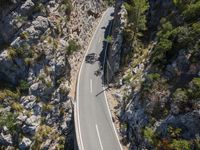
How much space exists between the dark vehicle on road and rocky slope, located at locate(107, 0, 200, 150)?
24.6ft

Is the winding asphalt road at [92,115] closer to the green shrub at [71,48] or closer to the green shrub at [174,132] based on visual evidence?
the green shrub at [71,48]

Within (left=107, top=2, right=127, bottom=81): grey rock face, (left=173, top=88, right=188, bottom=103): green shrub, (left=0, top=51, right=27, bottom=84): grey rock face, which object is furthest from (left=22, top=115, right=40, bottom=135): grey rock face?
(left=173, top=88, right=188, bottom=103): green shrub

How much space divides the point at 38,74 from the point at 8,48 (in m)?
6.58

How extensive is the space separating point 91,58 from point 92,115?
17.4m

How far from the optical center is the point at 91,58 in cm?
6512

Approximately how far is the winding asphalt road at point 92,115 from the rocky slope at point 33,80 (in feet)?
9.71

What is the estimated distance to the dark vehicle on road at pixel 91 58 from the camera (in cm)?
6426

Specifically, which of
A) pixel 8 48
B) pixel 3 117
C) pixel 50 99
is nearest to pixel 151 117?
pixel 50 99

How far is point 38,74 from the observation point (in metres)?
53.0

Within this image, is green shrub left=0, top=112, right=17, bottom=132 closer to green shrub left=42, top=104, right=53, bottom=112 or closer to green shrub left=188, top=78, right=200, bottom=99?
green shrub left=42, top=104, right=53, bottom=112

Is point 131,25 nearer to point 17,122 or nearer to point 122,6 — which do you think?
point 122,6

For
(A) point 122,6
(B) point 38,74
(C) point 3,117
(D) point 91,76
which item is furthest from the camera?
(A) point 122,6

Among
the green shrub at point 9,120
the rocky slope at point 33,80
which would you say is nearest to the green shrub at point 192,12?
the rocky slope at point 33,80

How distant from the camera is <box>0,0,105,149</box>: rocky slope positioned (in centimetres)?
4997
